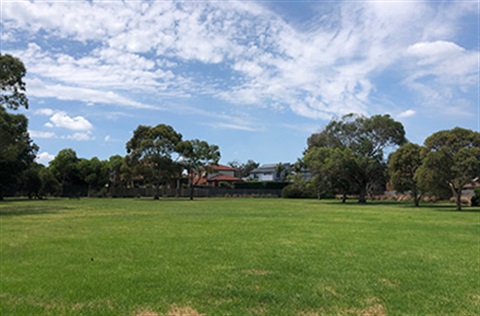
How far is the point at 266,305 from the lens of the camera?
563cm

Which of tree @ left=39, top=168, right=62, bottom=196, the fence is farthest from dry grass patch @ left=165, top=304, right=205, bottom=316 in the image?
the fence

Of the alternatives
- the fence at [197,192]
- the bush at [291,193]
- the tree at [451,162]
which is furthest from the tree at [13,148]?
the bush at [291,193]

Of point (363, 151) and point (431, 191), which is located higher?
point (363, 151)

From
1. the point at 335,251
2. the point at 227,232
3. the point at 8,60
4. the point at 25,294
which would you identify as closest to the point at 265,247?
the point at 335,251

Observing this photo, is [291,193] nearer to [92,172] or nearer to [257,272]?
[92,172]

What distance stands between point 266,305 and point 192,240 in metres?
6.42

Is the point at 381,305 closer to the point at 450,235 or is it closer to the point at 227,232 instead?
the point at 227,232

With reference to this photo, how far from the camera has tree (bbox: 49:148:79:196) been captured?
214 feet

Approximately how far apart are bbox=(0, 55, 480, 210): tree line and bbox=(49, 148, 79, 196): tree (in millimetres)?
142

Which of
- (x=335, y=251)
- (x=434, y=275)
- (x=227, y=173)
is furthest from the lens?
(x=227, y=173)

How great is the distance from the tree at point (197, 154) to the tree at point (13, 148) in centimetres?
1860

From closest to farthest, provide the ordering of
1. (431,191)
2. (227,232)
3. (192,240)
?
(192,240)
(227,232)
(431,191)

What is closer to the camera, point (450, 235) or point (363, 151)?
point (450, 235)

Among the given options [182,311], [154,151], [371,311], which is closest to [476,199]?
[154,151]
